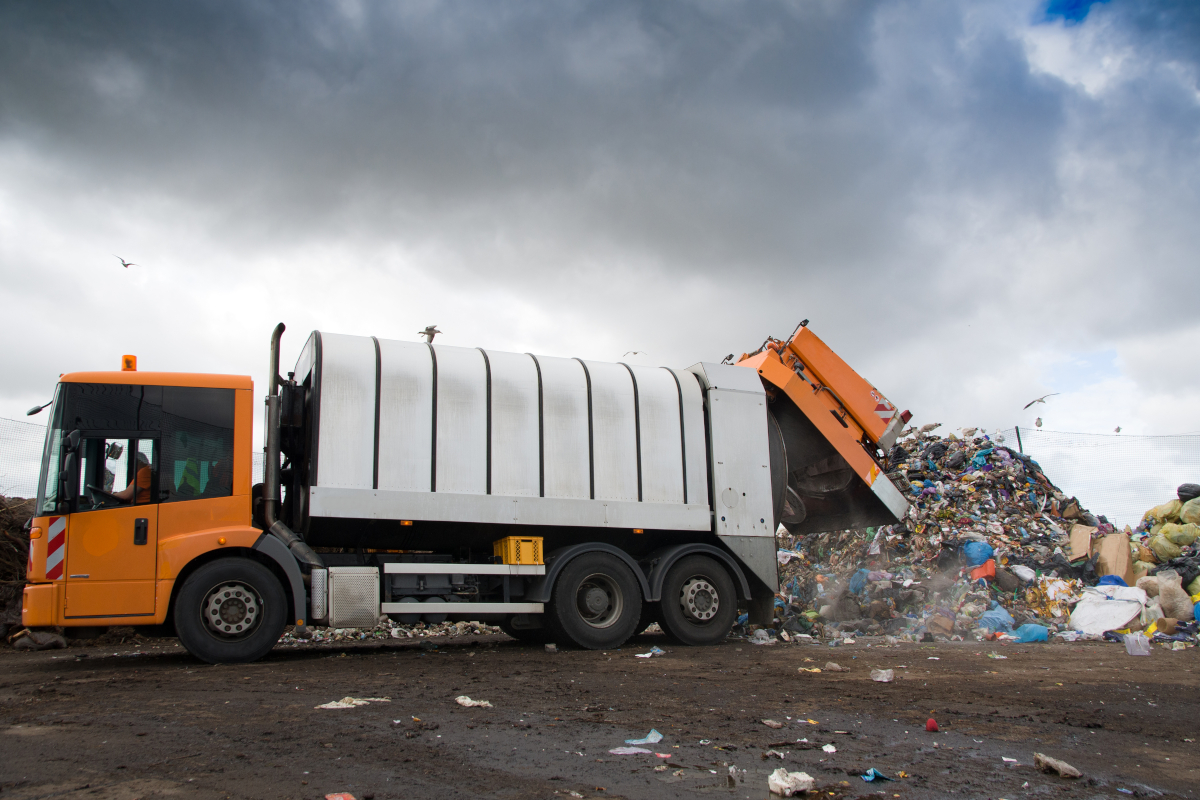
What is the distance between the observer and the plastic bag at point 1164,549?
33.2 ft

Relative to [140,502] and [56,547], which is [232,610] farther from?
[56,547]

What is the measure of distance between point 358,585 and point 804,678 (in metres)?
3.50

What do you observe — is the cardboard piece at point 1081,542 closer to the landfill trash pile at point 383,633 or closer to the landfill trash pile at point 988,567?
the landfill trash pile at point 988,567

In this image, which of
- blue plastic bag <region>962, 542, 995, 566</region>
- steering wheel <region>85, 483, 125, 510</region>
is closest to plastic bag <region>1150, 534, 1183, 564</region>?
blue plastic bag <region>962, 542, 995, 566</region>

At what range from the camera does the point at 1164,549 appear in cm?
1021

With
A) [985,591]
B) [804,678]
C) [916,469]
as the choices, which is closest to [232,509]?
[804,678]

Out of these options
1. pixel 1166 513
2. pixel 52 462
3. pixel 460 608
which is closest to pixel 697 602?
pixel 460 608

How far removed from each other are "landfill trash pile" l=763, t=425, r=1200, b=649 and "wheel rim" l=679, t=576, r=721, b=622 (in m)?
0.79

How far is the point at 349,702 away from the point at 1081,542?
951cm

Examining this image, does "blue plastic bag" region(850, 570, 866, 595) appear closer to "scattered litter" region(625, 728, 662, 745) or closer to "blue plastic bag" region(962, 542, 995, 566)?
"blue plastic bag" region(962, 542, 995, 566)

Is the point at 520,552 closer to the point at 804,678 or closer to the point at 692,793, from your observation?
the point at 804,678

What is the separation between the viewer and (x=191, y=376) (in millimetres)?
6402

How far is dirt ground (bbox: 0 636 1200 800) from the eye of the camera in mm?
2895

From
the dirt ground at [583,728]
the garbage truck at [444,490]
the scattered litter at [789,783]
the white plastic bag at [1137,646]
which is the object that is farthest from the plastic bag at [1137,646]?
the scattered litter at [789,783]
